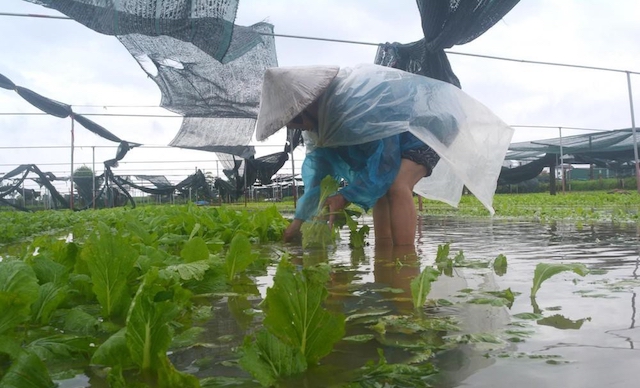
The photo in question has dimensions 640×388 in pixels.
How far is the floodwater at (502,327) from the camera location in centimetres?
95

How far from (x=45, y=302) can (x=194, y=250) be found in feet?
1.80

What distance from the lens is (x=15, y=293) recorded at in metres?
1.13

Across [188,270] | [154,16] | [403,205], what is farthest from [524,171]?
[188,270]

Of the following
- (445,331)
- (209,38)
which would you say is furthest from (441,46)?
(445,331)

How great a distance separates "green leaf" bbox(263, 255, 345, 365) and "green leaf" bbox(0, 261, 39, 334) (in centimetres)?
51

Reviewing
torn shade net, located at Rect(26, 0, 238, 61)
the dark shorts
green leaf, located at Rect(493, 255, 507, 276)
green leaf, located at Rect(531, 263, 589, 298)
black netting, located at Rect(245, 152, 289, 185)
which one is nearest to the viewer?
green leaf, located at Rect(531, 263, 589, 298)

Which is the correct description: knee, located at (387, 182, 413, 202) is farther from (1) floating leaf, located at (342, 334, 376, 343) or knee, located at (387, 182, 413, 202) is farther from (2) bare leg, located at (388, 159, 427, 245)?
(1) floating leaf, located at (342, 334, 376, 343)

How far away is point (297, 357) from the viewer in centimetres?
97

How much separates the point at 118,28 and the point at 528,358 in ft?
17.4

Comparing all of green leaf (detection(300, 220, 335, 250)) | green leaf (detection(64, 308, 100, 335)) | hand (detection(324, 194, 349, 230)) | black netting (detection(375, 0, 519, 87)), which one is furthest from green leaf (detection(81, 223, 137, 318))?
black netting (detection(375, 0, 519, 87))

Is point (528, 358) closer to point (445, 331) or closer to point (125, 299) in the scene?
point (445, 331)

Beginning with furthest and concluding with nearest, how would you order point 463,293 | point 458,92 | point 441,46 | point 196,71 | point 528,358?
point 196,71 → point 441,46 → point 458,92 → point 463,293 → point 528,358

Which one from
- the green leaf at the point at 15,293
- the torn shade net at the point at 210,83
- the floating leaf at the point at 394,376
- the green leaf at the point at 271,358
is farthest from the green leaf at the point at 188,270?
the torn shade net at the point at 210,83

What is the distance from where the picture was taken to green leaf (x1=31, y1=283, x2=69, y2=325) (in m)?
1.36
